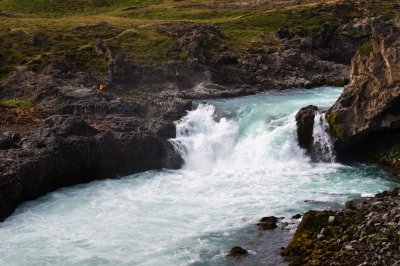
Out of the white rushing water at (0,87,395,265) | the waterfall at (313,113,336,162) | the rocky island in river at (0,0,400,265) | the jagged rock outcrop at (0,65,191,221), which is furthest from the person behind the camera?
the waterfall at (313,113,336,162)

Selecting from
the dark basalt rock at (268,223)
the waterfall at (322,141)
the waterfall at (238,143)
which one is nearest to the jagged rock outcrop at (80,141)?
the waterfall at (238,143)

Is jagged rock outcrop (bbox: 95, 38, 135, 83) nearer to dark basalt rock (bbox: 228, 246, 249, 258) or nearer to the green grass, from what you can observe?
the green grass

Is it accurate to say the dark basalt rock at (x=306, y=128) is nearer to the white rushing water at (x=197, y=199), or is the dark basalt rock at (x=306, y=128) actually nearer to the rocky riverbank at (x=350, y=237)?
the white rushing water at (x=197, y=199)

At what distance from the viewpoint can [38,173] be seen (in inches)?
1809

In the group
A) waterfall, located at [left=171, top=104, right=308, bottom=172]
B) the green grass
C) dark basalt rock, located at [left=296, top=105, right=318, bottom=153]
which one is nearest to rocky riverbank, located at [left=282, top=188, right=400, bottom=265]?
waterfall, located at [left=171, top=104, right=308, bottom=172]

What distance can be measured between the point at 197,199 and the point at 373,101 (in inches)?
792

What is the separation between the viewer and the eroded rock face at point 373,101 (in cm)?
5041

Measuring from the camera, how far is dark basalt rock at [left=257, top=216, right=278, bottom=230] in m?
36.7

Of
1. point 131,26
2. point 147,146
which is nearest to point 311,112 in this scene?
point 147,146

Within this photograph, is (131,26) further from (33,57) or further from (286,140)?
(286,140)

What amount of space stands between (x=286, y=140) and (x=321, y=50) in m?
43.2

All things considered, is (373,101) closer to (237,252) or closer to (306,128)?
(306,128)

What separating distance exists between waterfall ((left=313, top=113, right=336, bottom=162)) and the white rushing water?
0.14m

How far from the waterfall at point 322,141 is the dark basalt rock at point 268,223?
678 inches
